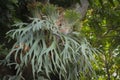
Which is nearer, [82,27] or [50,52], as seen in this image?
[50,52]

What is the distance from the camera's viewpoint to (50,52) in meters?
2.00

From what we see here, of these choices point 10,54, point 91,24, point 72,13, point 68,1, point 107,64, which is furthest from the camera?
point 107,64

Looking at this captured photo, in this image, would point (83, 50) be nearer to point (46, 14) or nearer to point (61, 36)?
point (61, 36)

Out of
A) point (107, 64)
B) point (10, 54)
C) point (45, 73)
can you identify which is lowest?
point (107, 64)

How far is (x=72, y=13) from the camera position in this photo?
2111 mm

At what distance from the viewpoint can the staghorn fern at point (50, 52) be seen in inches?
76.6

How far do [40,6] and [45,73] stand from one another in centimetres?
51

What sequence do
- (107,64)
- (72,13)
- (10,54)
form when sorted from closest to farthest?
(10,54), (72,13), (107,64)

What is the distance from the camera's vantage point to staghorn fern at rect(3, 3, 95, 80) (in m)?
1.95

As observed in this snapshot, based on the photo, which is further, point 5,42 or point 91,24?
point 91,24

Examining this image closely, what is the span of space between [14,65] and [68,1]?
792mm

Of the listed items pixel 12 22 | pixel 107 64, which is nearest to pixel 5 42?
pixel 12 22

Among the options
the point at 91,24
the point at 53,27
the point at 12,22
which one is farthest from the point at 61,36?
the point at 91,24

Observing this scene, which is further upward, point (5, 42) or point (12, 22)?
point (12, 22)
